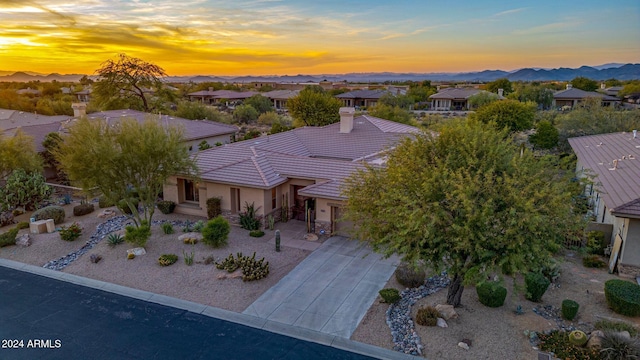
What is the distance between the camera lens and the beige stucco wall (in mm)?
16250

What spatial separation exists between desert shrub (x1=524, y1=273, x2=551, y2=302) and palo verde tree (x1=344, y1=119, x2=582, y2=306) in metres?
2.28

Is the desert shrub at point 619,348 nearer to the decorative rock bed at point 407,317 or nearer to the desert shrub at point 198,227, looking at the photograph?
the decorative rock bed at point 407,317

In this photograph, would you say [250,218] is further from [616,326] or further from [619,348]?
[619,348]

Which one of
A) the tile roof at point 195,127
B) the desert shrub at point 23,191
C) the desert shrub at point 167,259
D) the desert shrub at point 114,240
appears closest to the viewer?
the desert shrub at point 167,259

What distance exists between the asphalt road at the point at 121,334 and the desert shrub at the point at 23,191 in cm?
1097

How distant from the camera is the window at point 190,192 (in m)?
25.2

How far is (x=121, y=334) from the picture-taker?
13195mm

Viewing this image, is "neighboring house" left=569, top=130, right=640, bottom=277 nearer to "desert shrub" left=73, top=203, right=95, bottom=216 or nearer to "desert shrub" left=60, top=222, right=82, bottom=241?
"desert shrub" left=60, top=222, right=82, bottom=241

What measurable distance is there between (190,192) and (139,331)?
1294 centimetres

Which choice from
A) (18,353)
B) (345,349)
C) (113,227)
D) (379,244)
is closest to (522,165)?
(379,244)

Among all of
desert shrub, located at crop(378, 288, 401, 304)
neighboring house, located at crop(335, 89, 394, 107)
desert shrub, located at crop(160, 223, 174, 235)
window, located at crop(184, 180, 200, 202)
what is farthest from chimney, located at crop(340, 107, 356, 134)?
neighboring house, located at crop(335, 89, 394, 107)

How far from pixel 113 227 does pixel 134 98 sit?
43.7m

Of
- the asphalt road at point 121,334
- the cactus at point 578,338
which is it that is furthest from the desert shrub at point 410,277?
the cactus at point 578,338

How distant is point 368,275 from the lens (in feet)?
56.4
